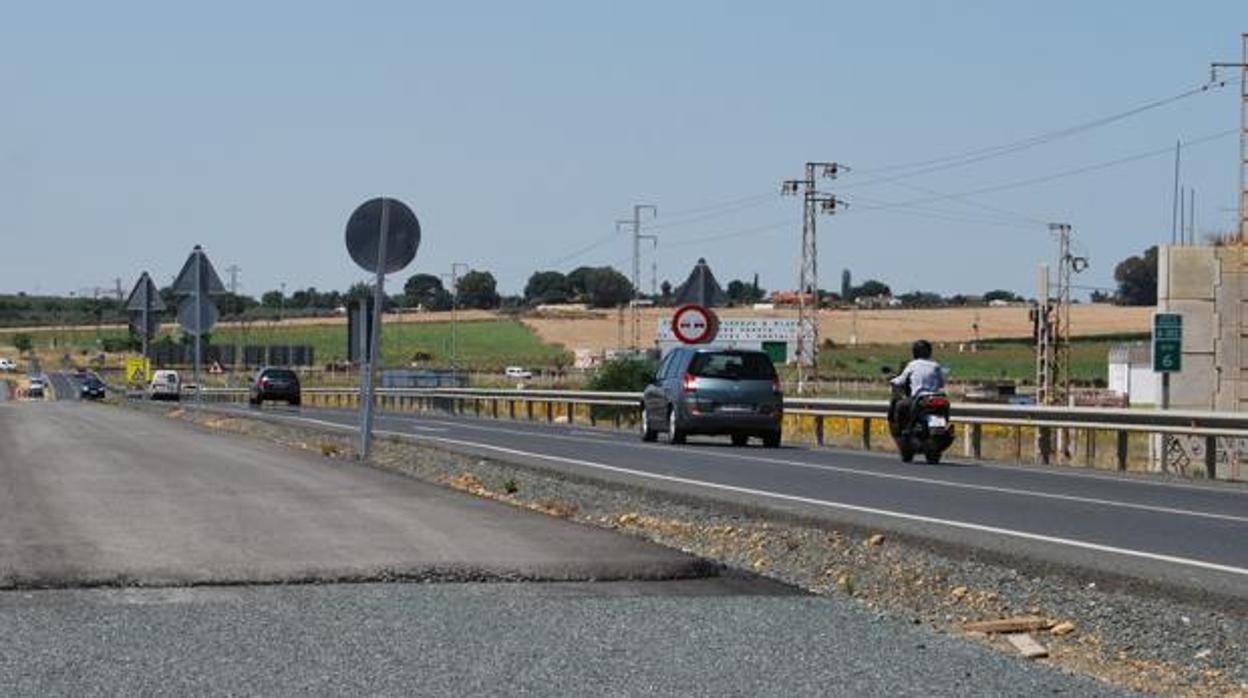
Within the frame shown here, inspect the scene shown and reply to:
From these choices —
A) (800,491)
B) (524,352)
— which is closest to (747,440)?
(800,491)

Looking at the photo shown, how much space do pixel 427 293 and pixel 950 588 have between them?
155577mm

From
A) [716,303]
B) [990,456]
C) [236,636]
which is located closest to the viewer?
[236,636]

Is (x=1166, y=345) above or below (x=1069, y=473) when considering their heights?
above

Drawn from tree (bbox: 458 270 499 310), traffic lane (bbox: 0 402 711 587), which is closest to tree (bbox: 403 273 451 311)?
→ tree (bbox: 458 270 499 310)

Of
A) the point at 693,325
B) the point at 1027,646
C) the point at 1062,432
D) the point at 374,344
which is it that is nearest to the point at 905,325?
the point at 693,325

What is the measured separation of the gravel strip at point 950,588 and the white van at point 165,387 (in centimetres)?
5207

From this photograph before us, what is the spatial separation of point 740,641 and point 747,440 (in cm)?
2376

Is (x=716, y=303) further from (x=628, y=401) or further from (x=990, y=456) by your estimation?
(x=990, y=456)

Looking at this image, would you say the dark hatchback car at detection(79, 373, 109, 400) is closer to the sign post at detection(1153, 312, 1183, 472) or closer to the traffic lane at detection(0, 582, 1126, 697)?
the sign post at detection(1153, 312, 1183, 472)

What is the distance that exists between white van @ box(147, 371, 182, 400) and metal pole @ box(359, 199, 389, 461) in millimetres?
45858

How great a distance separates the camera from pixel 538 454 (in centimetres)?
2456

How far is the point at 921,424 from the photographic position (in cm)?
2436

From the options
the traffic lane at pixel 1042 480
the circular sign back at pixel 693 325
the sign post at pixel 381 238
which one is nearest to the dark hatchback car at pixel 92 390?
the circular sign back at pixel 693 325

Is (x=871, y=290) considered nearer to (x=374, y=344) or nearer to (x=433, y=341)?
(x=433, y=341)
